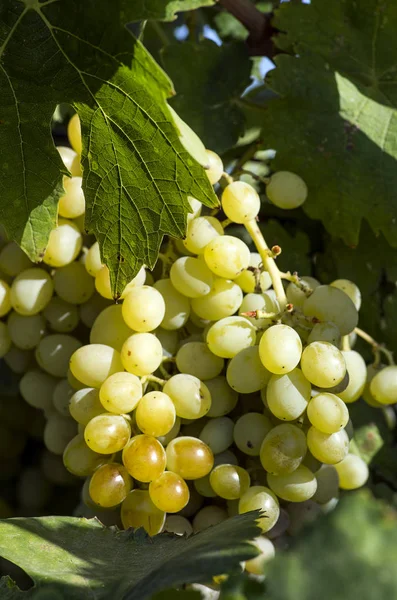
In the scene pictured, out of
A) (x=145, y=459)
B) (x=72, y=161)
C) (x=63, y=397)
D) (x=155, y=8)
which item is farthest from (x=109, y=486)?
(x=155, y=8)


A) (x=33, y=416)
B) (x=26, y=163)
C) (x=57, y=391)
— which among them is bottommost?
(x=33, y=416)

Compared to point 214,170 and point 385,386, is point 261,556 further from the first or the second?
point 214,170

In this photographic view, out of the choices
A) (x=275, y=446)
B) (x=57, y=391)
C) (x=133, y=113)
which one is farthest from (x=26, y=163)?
(x=275, y=446)

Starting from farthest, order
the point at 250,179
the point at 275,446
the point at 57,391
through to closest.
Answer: the point at 250,179
the point at 57,391
the point at 275,446

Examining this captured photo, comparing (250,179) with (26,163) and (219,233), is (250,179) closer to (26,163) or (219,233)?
(219,233)

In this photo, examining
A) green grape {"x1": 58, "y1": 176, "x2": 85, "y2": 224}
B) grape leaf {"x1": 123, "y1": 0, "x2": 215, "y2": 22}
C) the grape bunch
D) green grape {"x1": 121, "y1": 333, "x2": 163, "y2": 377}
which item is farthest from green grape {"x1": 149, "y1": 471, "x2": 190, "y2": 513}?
grape leaf {"x1": 123, "y1": 0, "x2": 215, "y2": 22}

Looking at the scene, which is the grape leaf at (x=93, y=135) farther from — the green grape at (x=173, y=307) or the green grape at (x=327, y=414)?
the green grape at (x=327, y=414)

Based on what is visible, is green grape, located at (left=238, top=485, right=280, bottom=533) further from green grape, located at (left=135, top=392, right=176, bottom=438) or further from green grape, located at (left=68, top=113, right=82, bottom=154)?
green grape, located at (left=68, top=113, right=82, bottom=154)
